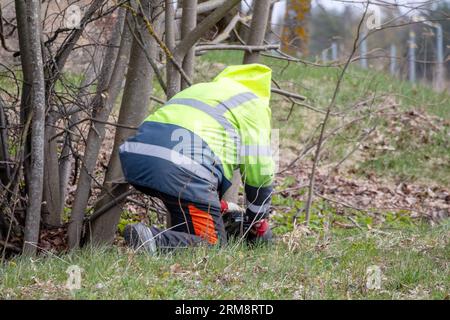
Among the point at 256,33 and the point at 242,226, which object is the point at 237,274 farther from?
the point at 256,33

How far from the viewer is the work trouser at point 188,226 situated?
5.85 m

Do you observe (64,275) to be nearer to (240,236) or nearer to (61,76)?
(240,236)

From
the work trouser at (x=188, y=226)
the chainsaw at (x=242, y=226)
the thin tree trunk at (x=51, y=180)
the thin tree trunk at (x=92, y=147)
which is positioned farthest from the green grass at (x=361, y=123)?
the work trouser at (x=188, y=226)

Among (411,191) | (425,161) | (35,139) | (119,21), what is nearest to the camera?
(35,139)

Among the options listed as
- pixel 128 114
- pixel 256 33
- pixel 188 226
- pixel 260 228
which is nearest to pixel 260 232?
pixel 260 228

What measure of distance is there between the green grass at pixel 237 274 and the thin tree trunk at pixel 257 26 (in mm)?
2140

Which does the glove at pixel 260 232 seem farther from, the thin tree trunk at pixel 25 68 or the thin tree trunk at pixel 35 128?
the thin tree trunk at pixel 25 68

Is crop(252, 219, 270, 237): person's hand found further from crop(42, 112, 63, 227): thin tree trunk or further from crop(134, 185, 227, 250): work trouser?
crop(42, 112, 63, 227): thin tree trunk

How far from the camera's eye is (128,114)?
23.3ft

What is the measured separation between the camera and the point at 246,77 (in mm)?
6297

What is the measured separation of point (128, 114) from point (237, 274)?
8.09 feet

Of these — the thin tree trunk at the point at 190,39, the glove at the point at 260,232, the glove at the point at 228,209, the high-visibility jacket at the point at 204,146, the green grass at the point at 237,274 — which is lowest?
the green grass at the point at 237,274

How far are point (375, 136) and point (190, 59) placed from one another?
756 centimetres

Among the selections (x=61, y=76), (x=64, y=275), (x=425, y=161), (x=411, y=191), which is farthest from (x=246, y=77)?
(x=425, y=161)
